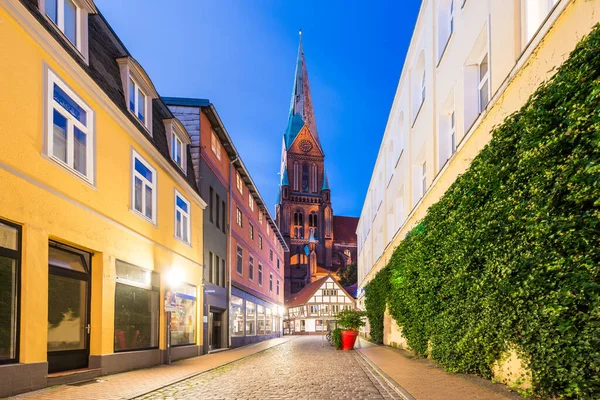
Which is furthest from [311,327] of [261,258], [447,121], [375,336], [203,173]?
[447,121]

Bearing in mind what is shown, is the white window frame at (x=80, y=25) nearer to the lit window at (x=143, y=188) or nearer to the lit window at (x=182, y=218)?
the lit window at (x=143, y=188)

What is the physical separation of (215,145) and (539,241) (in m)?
19.9

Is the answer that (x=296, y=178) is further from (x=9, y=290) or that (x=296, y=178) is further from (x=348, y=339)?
(x=9, y=290)

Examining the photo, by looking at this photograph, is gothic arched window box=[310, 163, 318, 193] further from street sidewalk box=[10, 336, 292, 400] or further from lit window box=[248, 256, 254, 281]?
street sidewalk box=[10, 336, 292, 400]

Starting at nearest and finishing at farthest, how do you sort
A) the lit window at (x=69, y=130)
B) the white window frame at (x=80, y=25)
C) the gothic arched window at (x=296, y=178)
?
the lit window at (x=69, y=130) → the white window frame at (x=80, y=25) → the gothic arched window at (x=296, y=178)

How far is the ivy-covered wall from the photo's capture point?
549 cm

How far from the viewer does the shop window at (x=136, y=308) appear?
43.1ft

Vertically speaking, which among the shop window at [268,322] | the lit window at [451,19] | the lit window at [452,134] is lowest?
the shop window at [268,322]

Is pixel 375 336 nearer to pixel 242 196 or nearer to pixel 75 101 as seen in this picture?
pixel 242 196

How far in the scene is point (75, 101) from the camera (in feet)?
36.1

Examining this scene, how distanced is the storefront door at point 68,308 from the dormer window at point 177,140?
7.19 metres

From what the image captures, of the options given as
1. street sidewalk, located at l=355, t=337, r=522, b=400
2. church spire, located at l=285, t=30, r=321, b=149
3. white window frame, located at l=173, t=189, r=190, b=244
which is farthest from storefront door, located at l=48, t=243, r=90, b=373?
church spire, located at l=285, t=30, r=321, b=149

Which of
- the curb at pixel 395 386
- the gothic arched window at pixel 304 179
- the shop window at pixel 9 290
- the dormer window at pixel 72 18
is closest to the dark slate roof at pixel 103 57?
the dormer window at pixel 72 18

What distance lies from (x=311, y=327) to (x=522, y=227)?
70.3 meters
